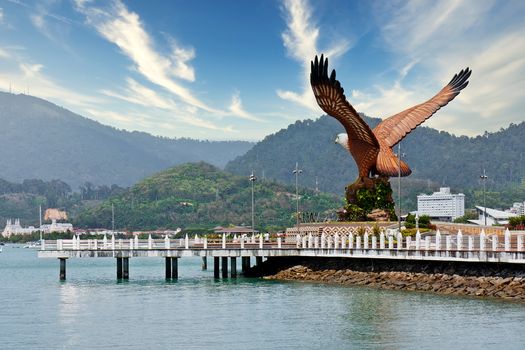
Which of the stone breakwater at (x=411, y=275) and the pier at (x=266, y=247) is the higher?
the pier at (x=266, y=247)

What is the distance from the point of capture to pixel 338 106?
71.6 m

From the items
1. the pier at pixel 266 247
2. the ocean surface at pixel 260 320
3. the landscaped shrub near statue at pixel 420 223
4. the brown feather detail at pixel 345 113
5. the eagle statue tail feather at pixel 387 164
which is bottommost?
the ocean surface at pixel 260 320

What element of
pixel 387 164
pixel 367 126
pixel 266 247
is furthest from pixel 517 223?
pixel 266 247

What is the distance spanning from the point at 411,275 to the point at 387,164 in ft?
67.1

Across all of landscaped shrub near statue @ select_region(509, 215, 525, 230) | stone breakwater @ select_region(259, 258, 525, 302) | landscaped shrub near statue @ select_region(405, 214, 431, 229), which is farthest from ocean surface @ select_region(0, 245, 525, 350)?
landscaped shrub near statue @ select_region(509, 215, 525, 230)

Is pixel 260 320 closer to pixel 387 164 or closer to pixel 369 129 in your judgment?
pixel 369 129

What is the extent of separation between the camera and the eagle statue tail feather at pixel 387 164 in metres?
78.5

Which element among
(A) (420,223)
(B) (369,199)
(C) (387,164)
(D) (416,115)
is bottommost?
(A) (420,223)

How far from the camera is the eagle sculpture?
69.4 meters

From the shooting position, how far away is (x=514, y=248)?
172 feet

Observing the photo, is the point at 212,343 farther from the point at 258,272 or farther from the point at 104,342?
the point at 258,272

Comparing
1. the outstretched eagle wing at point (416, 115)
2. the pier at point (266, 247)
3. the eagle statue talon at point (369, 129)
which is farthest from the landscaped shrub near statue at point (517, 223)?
the outstretched eagle wing at point (416, 115)

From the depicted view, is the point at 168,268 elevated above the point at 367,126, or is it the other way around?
the point at 367,126

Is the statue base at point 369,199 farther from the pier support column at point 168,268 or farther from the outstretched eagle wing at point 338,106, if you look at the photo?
the pier support column at point 168,268
